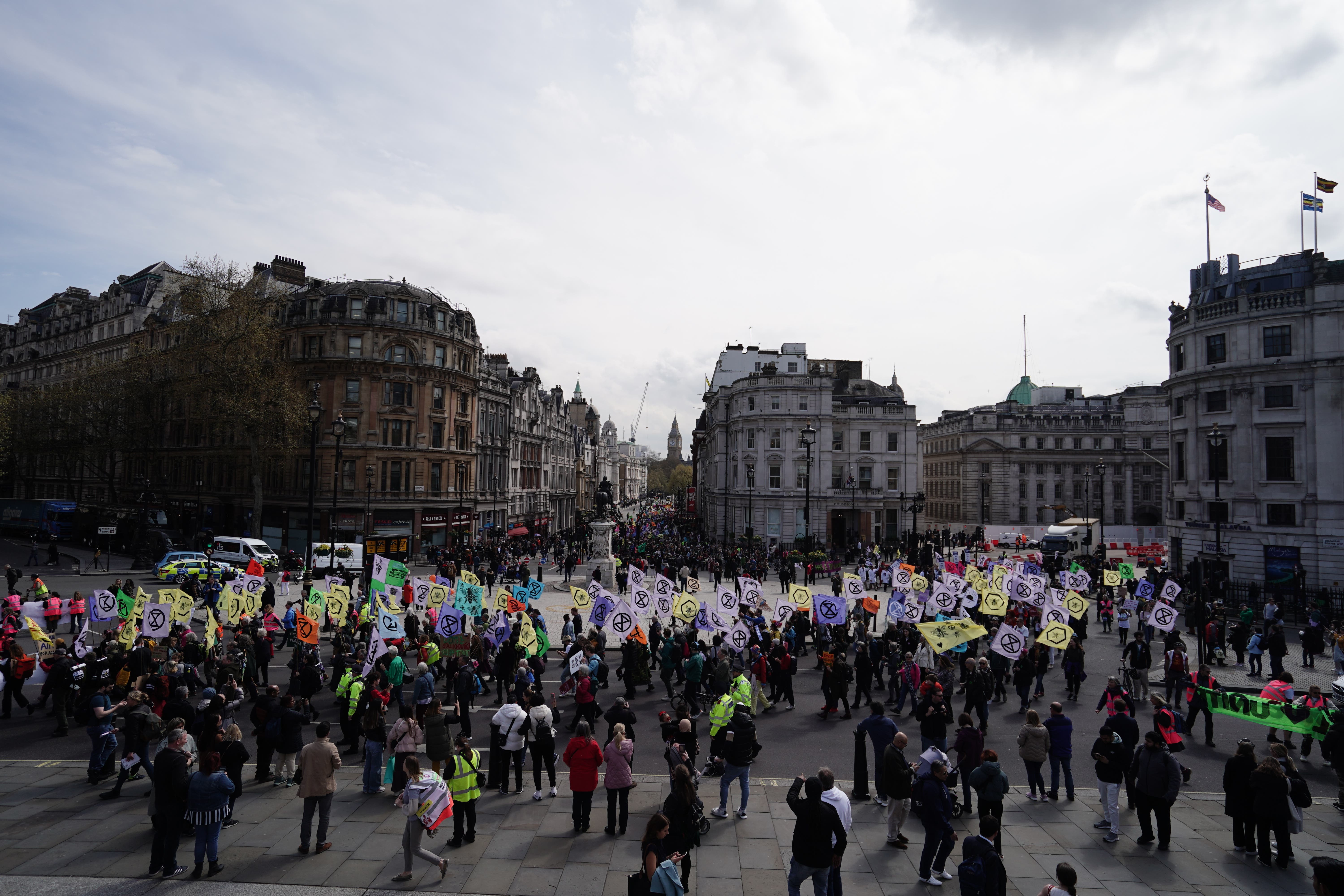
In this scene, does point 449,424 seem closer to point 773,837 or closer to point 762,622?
point 762,622

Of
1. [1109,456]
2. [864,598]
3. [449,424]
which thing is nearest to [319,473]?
[449,424]

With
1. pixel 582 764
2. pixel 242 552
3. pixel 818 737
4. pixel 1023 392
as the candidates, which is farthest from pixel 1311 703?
pixel 1023 392

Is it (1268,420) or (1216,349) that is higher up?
(1216,349)

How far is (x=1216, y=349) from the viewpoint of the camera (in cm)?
3750

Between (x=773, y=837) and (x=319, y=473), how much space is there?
151 feet

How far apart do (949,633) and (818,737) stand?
3884 millimetres

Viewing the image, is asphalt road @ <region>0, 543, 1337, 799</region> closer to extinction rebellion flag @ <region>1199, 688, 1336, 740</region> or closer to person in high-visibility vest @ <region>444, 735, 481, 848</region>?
extinction rebellion flag @ <region>1199, 688, 1336, 740</region>

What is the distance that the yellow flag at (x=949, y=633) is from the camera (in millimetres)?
15328

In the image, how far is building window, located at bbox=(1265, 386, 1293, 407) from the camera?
3488cm

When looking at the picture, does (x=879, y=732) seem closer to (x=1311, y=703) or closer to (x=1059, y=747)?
(x=1059, y=747)

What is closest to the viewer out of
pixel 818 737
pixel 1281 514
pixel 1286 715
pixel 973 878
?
pixel 973 878

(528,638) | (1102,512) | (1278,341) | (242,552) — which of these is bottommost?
(528,638)

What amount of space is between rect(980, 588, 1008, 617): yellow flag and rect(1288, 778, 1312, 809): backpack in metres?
12.2

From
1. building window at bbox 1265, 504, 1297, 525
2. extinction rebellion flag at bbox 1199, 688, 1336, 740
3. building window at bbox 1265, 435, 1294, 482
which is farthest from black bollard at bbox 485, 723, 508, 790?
building window at bbox 1265, 435, 1294, 482
